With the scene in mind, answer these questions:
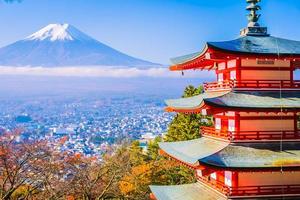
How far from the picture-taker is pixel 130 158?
37.5m

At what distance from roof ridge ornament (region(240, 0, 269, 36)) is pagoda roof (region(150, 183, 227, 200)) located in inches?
214

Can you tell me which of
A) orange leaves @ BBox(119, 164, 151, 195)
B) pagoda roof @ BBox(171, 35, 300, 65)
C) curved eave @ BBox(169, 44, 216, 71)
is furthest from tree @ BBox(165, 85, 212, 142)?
pagoda roof @ BBox(171, 35, 300, 65)

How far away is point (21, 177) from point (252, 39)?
48.9ft

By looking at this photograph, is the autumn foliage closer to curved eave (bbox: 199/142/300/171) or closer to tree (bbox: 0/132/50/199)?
tree (bbox: 0/132/50/199)

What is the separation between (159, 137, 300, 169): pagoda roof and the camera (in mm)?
13945

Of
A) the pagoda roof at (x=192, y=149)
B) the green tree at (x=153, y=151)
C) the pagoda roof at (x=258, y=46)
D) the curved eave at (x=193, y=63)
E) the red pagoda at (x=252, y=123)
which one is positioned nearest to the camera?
the red pagoda at (x=252, y=123)

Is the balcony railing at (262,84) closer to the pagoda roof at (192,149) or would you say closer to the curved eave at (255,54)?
the curved eave at (255,54)

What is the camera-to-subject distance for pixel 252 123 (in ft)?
50.1

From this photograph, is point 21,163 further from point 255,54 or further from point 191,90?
point 191,90

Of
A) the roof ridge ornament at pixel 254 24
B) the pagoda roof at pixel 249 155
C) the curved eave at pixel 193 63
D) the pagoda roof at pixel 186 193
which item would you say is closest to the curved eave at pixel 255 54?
the curved eave at pixel 193 63

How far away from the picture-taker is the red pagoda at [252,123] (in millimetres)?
14258

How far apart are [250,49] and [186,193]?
5.36 m

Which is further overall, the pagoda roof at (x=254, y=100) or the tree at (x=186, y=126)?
the tree at (x=186, y=126)

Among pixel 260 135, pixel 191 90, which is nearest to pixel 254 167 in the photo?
pixel 260 135
